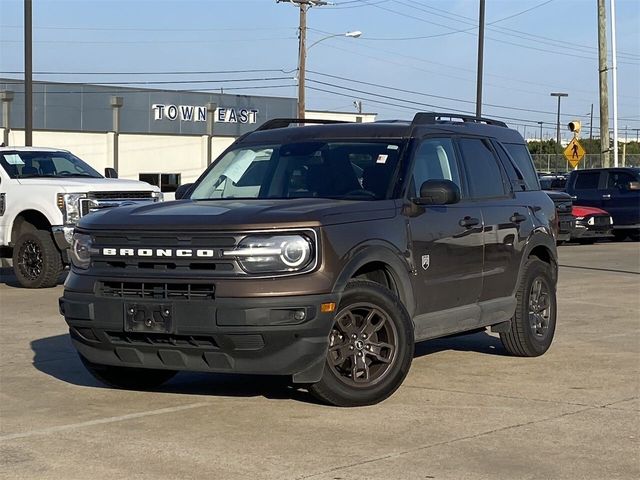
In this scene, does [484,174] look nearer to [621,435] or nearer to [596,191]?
[621,435]

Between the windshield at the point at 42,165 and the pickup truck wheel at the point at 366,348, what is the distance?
9.90 m

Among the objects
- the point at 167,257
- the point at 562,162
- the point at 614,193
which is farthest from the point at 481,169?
the point at 562,162

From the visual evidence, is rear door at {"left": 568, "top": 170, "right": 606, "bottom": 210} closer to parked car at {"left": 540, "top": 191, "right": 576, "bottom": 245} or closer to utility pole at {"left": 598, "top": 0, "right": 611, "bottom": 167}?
parked car at {"left": 540, "top": 191, "right": 576, "bottom": 245}

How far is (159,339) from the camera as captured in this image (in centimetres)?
713

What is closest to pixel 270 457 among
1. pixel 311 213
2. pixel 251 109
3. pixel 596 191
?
pixel 311 213

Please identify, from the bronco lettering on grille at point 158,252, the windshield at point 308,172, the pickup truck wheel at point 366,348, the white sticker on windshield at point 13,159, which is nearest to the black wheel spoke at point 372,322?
the pickup truck wheel at point 366,348

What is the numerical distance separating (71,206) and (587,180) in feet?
57.5

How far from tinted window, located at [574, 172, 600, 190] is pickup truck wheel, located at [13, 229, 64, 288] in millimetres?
17252

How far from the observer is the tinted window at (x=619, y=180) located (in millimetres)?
28883

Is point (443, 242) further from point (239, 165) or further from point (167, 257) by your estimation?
point (167, 257)

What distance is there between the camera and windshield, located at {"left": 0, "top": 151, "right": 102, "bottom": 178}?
16.3m

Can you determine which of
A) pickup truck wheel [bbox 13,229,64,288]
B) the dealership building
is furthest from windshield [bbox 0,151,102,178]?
the dealership building

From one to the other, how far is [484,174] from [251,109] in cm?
5316

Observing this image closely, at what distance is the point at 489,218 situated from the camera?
8859 millimetres
